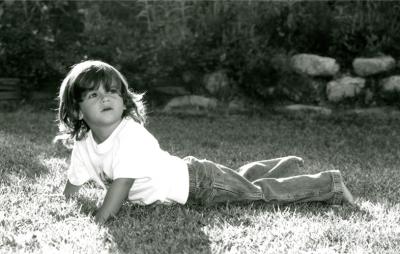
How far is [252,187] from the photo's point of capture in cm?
319

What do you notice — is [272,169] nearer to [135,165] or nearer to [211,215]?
Answer: [211,215]

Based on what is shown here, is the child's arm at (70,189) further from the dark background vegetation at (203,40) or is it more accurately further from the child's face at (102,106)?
the dark background vegetation at (203,40)

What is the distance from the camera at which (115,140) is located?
2955 mm

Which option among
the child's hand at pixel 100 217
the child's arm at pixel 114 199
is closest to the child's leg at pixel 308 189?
the child's arm at pixel 114 199

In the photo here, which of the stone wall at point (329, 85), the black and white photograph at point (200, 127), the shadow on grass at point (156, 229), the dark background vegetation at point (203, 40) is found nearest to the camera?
the shadow on grass at point (156, 229)

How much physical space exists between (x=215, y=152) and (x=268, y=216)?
1.76m

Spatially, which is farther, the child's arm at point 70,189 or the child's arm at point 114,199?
the child's arm at point 70,189

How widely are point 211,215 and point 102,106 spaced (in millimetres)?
787

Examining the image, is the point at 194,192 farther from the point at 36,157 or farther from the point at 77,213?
the point at 36,157

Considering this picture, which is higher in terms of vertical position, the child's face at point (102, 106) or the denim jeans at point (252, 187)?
the child's face at point (102, 106)

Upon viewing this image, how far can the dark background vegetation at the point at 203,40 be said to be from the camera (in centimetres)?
680

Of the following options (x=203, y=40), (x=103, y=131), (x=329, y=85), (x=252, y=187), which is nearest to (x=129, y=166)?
(x=103, y=131)

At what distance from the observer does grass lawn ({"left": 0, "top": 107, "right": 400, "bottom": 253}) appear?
8.01 feet

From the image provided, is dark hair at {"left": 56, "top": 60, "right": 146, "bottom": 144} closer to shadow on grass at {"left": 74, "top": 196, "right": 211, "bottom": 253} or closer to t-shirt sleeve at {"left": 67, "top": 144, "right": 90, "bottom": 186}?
t-shirt sleeve at {"left": 67, "top": 144, "right": 90, "bottom": 186}
